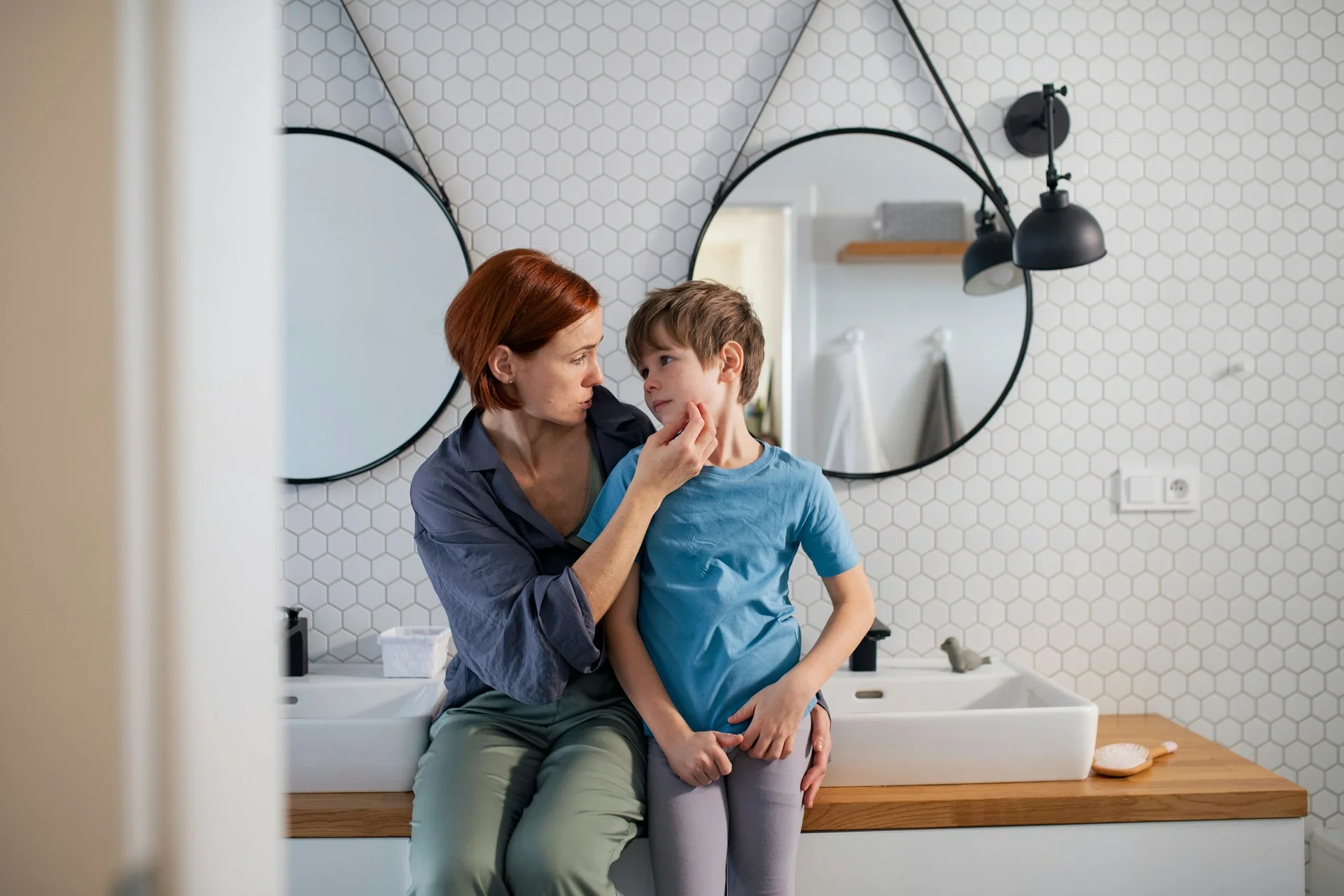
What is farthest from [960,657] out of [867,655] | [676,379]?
[676,379]

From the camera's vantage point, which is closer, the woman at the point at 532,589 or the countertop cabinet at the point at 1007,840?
→ the woman at the point at 532,589

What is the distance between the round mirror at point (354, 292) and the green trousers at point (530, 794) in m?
0.69

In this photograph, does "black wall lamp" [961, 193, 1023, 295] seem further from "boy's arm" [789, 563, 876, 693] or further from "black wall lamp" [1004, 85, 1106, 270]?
"boy's arm" [789, 563, 876, 693]

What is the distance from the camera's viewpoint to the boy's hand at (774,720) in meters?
1.22

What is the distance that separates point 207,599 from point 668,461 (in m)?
0.95

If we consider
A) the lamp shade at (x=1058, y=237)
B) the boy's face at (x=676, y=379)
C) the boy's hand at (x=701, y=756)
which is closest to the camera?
the boy's hand at (x=701, y=756)

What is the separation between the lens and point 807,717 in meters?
1.32

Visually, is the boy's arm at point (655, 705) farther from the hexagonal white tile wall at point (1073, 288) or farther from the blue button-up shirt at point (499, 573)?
the hexagonal white tile wall at point (1073, 288)

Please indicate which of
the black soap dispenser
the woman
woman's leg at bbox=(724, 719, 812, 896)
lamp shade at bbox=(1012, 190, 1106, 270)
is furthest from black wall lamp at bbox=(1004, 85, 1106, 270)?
the black soap dispenser

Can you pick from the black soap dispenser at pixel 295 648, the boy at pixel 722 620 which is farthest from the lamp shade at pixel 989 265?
the black soap dispenser at pixel 295 648

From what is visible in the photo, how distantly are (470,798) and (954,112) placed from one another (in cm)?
151

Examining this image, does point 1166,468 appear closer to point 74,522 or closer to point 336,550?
point 336,550

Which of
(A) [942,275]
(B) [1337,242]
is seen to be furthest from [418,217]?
(B) [1337,242]

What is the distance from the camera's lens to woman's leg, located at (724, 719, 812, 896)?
3.99 feet
